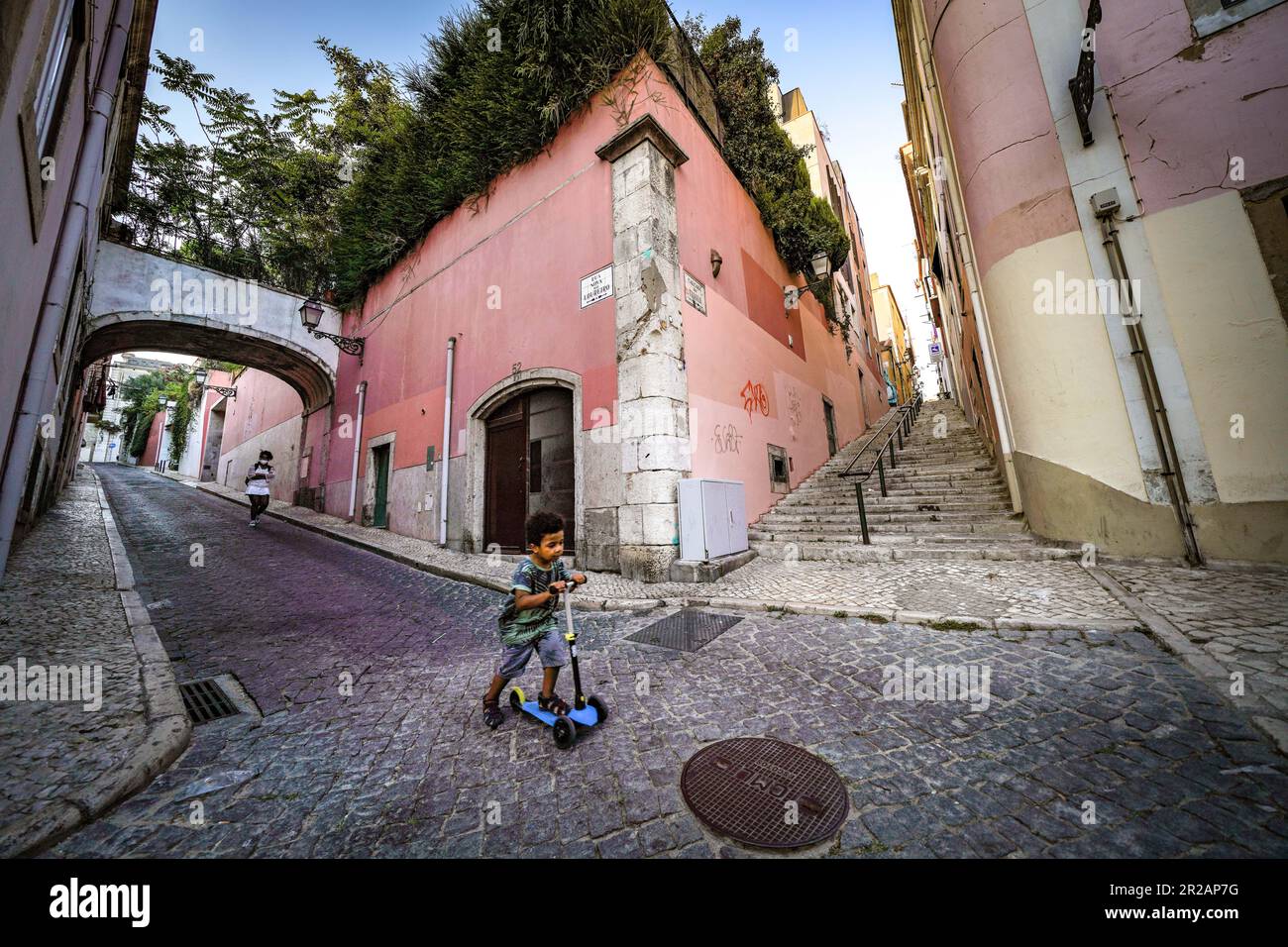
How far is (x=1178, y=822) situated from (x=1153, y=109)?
722cm

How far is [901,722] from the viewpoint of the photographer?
2.39 meters

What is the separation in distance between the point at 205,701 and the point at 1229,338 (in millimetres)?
9151

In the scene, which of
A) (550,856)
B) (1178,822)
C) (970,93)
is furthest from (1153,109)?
(550,856)

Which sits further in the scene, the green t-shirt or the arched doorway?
the arched doorway

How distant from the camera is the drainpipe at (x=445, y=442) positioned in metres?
9.46

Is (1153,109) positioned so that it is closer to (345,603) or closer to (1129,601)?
(1129,601)

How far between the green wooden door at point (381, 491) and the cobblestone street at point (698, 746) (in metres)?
7.97

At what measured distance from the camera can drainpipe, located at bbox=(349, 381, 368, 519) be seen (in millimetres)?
12586

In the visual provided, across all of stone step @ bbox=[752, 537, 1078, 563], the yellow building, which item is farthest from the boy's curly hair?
the yellow building

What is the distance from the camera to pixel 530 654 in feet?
8.88

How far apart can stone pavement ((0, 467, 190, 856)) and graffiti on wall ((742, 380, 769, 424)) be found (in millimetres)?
8217
